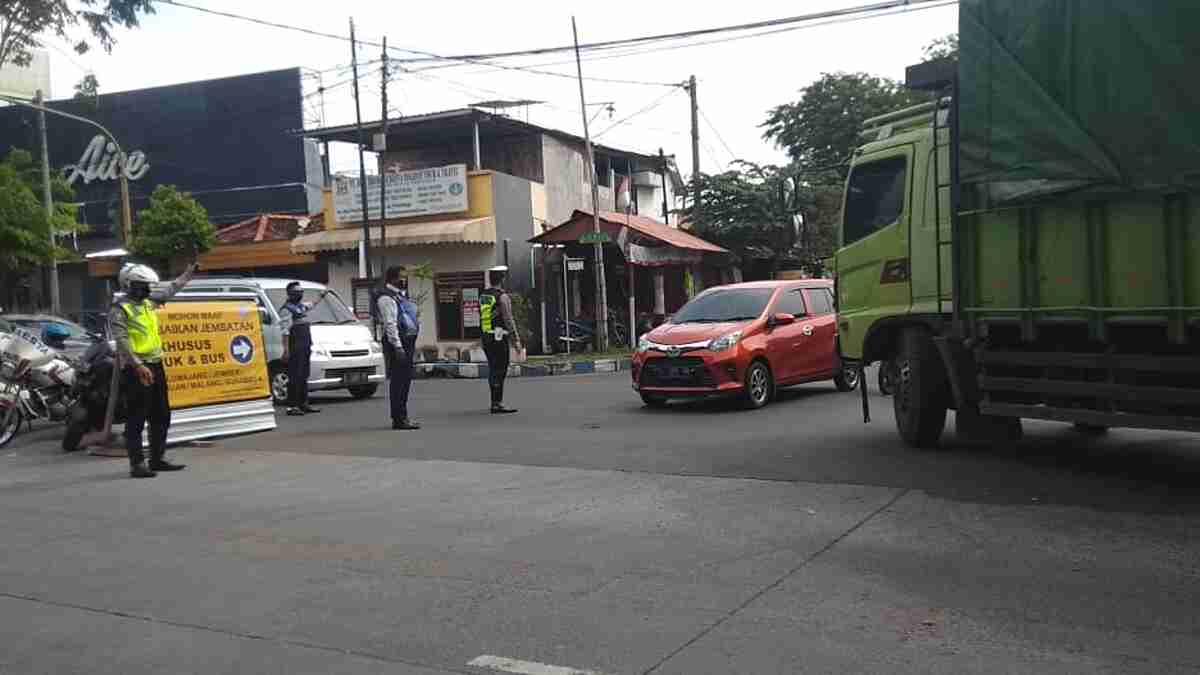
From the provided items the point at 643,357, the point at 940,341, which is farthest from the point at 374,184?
the point at 940,341

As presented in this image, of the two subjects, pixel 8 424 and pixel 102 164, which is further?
pixel 102 164

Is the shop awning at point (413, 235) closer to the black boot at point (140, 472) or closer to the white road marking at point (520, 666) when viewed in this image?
the black boot at point (140, 472)

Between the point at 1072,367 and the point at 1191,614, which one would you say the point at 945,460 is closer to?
the point at 1072,367

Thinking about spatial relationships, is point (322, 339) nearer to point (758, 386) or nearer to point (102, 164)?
point (758, 386)

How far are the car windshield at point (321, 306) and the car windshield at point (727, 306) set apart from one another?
538 cm

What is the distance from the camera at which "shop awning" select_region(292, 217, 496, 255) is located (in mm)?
24891

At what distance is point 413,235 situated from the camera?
83.5ft

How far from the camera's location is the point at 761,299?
13062 mm

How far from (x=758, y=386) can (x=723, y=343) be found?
2.72 ft

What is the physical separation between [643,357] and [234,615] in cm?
815

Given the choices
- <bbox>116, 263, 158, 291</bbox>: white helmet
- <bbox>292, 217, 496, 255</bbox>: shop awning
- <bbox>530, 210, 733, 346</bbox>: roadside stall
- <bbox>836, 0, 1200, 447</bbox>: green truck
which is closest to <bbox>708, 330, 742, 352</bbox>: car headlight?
<bbox>836, 0, 1200, 447</bbox>: green truck

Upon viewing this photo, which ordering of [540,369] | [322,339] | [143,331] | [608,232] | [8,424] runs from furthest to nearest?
[608,232], [540,369], [322,339], [8,424], [143,331]

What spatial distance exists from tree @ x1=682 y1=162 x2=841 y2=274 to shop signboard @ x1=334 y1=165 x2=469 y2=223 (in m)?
8.20

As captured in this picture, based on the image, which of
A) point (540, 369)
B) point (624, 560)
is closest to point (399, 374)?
point (624, 560)
